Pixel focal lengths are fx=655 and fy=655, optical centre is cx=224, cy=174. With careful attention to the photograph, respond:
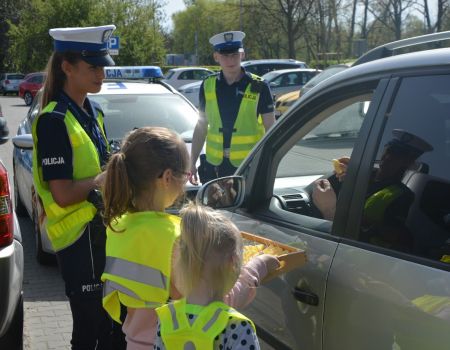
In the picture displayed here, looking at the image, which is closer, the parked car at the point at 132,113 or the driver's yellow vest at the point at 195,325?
the driver's yellow vest at the point at 195,325

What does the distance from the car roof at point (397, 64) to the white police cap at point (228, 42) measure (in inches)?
102

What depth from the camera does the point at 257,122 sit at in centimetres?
500

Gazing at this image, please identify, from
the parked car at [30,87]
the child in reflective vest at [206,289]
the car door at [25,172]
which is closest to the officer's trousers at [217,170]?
the car door at [25,172]

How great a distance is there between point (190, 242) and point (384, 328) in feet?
2.00

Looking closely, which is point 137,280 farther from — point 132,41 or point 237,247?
point 132,41

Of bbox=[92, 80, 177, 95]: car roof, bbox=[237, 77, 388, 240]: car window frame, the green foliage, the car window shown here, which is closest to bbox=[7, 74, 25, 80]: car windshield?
the green foliage

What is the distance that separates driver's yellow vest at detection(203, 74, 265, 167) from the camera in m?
4.96

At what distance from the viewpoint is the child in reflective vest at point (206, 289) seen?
183 centimetres

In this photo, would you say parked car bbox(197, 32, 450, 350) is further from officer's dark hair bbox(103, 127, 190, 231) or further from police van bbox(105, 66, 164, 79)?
police van bbox(105, 66, 164, 79)

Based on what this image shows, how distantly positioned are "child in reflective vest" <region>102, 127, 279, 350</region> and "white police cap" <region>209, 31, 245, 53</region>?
9.01ft

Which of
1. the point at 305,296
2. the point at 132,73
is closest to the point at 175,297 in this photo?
the point at 305,296

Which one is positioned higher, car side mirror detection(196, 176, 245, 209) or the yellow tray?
car side mirror detection(196, 176, 245, 209)

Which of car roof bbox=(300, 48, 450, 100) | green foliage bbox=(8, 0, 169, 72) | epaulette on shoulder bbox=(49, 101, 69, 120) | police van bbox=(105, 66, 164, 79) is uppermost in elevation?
green foliage bbox=(8, 0, 169, 72)

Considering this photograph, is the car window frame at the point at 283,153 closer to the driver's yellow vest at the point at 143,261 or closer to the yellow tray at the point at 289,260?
the yellow tray at the point at 289,260
